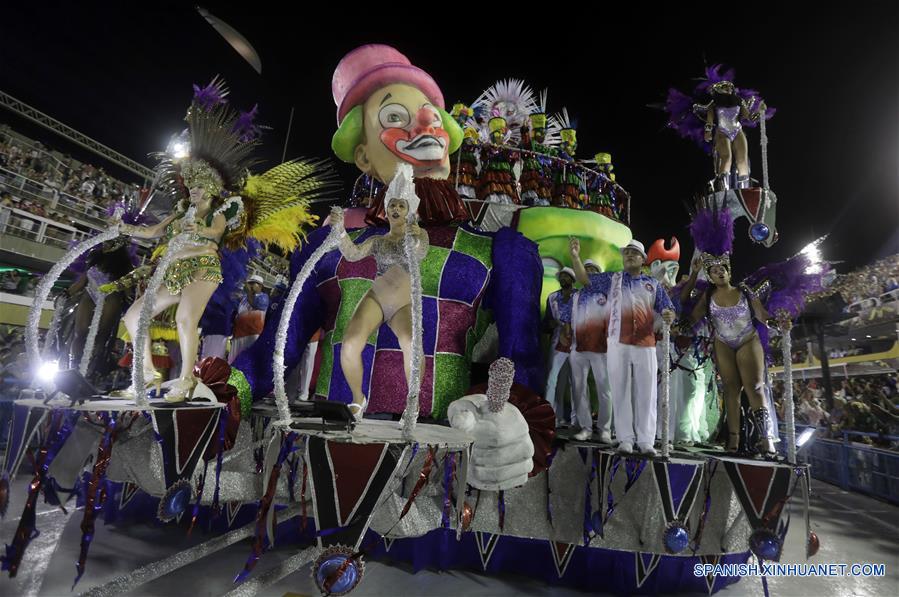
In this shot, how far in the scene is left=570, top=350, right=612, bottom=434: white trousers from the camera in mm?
3428

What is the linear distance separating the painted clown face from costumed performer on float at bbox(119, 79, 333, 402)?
0.39 m

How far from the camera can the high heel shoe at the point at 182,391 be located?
2463 mm

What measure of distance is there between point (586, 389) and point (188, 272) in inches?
111

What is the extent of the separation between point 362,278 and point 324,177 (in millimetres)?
793

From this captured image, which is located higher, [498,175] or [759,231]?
[498,175]

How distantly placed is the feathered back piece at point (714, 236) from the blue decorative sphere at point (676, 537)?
183 centimetres

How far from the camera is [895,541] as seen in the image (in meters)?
4.75

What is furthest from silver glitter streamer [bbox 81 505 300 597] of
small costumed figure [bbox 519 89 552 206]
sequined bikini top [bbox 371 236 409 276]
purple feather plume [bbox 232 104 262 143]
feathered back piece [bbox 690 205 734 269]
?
small costumed figure [bbox 519 89 552 206]

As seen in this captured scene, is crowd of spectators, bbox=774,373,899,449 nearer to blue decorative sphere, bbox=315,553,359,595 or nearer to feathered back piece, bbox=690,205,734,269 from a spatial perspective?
feathered back piece, bbox=690,205,734,269

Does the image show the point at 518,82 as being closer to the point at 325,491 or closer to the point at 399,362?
the point at 399,362

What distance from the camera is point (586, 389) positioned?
12.0 feet

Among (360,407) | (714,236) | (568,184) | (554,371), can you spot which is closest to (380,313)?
(360,407)

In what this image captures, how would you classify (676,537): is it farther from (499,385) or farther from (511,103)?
(511,103)

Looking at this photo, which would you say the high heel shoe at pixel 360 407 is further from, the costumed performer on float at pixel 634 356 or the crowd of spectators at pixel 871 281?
the crowd of spectators at pixel 871 281
